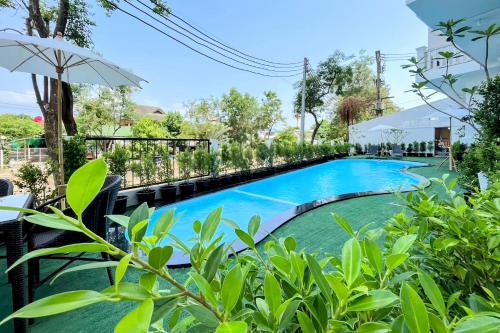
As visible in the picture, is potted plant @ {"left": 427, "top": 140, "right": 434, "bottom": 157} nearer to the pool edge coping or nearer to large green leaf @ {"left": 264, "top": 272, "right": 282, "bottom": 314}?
the pool edge coping

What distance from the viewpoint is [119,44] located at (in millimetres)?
20297

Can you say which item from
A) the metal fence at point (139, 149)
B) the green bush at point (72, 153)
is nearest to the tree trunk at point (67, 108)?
the metal fence at point (139, 149)

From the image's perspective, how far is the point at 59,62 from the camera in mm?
3828

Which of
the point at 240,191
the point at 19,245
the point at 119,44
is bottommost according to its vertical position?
the point at 240,191

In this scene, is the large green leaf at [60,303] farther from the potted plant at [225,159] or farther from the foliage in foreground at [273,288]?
the potted plant at [225,159]

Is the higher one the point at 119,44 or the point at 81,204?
the point at 119,44

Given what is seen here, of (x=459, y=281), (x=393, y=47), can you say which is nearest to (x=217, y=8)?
(x=393, y=47)

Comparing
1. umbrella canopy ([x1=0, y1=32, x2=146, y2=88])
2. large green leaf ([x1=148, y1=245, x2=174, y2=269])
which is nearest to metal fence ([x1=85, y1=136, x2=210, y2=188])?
umbrella canopy ([x1=0, y1=32, x2=146, y2=88])

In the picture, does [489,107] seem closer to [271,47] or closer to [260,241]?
[260,241]

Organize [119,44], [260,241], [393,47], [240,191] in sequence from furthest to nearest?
→ [393,47] → [119,44] → [240,191] → [260,241]

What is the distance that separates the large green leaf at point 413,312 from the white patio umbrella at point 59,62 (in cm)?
414

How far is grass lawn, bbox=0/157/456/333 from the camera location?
1.98 m

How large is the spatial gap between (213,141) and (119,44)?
17.1 metres

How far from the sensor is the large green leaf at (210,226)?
579 millimetres
